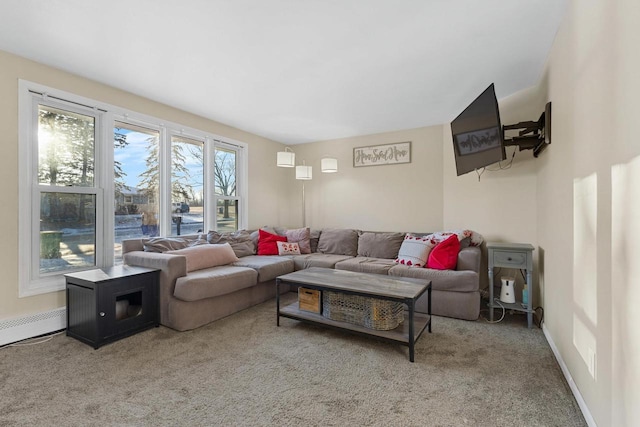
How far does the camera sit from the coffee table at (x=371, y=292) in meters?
2.22

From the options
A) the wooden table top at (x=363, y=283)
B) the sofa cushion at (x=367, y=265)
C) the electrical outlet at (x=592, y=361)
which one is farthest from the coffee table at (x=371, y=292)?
the electrical outlet at (x=592, y=361)

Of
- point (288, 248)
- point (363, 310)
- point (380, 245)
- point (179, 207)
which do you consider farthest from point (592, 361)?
point (179, 207)

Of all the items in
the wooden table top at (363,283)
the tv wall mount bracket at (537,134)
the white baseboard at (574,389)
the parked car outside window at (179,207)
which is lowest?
the white baseboard at (574,389)

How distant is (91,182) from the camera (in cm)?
306

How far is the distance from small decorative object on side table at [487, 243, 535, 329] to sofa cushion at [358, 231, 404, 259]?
4.13 feet

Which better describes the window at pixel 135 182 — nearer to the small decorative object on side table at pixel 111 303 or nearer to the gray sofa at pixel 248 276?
the gray sofa at pixel 248 276

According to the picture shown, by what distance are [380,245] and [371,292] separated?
1890 mm

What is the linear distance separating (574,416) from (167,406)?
221cm

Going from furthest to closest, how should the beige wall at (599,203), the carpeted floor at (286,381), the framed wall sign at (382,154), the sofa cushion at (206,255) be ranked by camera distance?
the framed wall sign at (382,154) → the sofa cushion at (206,255) → the carpeted floor at (286,381) → the beige wall at (599,203)

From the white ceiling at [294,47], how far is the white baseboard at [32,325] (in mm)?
2230

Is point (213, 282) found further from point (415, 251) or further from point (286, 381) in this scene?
point (415, 251)

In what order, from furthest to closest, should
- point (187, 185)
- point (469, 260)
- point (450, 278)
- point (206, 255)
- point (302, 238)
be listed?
point (302, 238)
point (187, 185)
point (206, 255)
point (469, 260)
point (450, 278)

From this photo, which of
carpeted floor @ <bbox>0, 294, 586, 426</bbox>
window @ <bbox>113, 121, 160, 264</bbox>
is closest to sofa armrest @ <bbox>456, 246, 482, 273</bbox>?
carpeted floor @ <bbox>0, 294, 586, 426</bbox>

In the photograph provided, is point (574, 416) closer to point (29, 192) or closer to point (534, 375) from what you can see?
point (534, 375)
